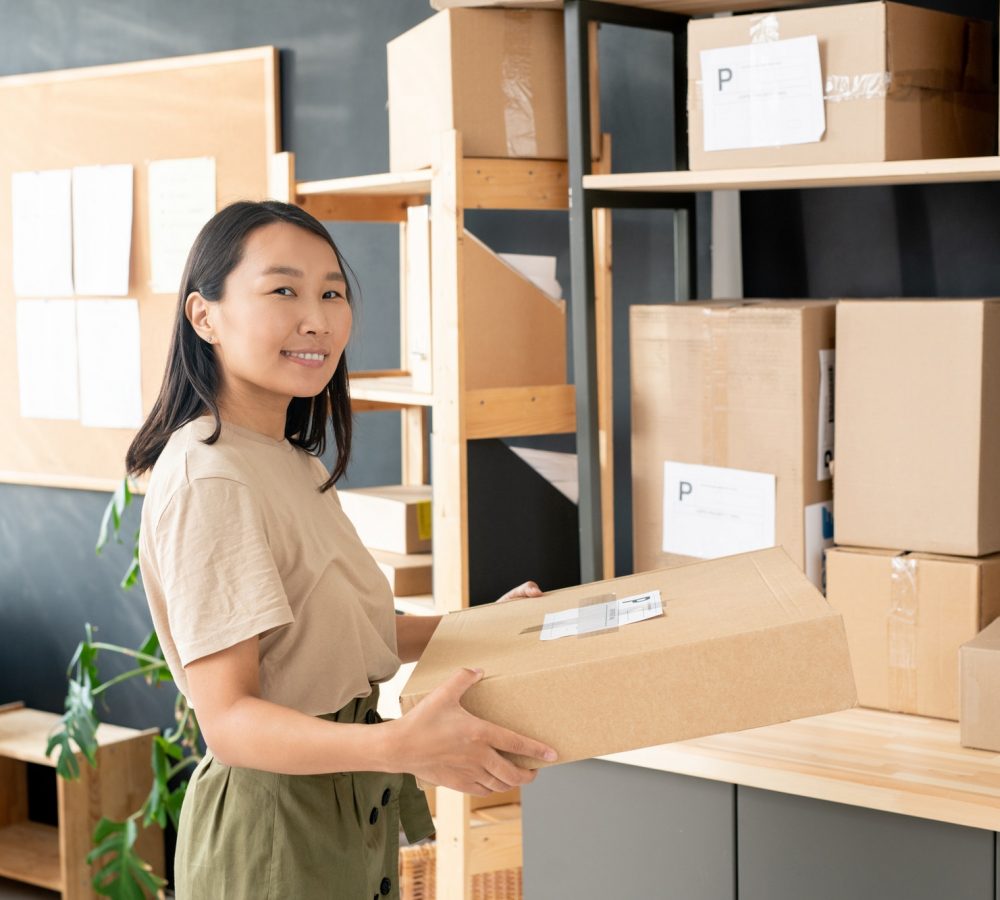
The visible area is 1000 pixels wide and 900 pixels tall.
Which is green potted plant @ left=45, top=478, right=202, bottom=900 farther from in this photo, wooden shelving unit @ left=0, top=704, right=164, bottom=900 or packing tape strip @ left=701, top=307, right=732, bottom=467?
packing tape strip @ left=701, top=307, right=732, bottom=467

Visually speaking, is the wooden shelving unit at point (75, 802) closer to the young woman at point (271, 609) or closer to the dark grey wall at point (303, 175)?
the dark grey wall at point (303, 175)

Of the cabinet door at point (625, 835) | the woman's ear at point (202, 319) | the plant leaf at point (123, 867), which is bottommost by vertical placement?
the plant leaf at point (123, 867)

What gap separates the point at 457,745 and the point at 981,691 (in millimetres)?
852

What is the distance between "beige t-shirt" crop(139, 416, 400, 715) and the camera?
4.10ft

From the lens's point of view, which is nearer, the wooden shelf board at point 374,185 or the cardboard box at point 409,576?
the wooden shelf board at point 374,185

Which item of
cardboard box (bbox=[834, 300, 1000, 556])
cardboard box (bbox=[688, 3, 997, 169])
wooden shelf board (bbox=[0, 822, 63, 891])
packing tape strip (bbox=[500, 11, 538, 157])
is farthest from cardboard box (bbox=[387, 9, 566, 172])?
wooden shelf board (bbox=[0, 822, 63, 891])

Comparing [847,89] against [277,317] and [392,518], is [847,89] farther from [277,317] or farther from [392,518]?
[392,518]

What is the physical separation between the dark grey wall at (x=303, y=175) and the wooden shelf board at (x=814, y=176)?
20.1 inches

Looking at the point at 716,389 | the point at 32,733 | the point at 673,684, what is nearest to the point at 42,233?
the point at 32,733

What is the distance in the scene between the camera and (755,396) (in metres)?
2.00

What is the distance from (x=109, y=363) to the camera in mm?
3639

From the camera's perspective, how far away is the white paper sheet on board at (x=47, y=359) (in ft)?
12.2

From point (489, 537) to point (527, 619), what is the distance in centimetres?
83

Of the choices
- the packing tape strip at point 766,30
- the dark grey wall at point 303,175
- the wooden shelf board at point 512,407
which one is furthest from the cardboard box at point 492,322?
the packing tape strip at point 766,30
